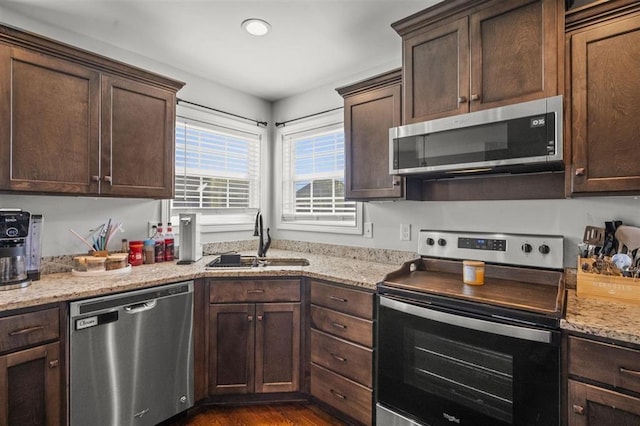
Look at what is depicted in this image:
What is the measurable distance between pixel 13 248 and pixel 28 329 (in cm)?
46

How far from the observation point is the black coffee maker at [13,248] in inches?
65.0

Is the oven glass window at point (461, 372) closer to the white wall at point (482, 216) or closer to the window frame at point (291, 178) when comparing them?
the white wall at point (482, 216)

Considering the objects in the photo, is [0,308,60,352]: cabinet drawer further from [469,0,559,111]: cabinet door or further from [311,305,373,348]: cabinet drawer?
[469,0,559,111]: cabinet door

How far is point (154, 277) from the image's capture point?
198 centimetres

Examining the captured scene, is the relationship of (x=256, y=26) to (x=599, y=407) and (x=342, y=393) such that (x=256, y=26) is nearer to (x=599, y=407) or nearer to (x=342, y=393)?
(x=342, y=393)

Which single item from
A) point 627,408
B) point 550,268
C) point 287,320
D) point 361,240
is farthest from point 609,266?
point 287,320

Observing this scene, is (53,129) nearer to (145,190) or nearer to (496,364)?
(145,190)

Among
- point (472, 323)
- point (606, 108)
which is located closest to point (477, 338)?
point (472, 323)

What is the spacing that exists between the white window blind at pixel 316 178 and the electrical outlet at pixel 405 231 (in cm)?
50

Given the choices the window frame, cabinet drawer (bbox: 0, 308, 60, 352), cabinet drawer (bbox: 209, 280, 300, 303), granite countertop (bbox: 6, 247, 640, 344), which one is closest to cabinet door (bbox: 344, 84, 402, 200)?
the window frame

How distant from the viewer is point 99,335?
5.64 ft

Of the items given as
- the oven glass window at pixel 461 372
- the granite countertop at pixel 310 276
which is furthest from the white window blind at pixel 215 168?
the oven glass window at pixel 461 372

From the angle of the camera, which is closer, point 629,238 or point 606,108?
point 606,108

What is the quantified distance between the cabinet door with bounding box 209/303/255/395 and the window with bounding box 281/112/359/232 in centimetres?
113
